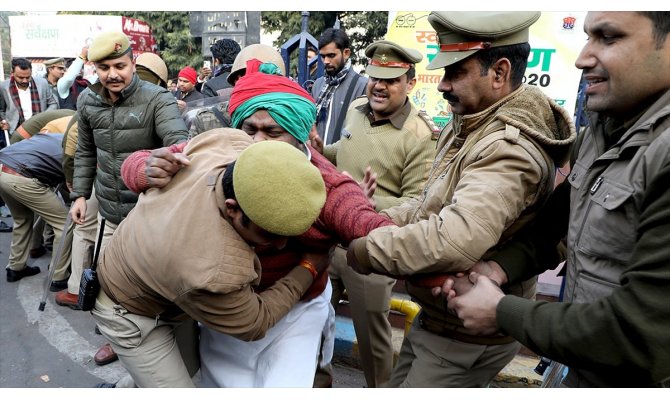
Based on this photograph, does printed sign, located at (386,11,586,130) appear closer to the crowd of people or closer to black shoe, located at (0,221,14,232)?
the crowd of people

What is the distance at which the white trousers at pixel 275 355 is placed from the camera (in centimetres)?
208

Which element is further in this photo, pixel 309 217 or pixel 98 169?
pixel 98 169

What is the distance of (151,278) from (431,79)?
16.7ft

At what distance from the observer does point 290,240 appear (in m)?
2.06

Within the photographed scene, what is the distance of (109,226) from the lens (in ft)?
12.6

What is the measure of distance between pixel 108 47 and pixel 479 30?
284 centimetres

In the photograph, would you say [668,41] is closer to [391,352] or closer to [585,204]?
[585,204]

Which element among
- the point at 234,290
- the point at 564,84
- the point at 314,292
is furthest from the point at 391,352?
the point at 564,84

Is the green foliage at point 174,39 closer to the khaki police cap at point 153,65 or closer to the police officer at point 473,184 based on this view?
the khaki police cap at point 153,65

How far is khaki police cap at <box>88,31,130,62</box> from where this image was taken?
3.47 m

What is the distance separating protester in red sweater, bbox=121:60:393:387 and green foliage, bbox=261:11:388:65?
45.3 ft

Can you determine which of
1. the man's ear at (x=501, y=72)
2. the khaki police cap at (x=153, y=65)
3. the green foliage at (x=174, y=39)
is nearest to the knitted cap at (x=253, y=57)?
the khaki police cap at (x=153, y=65)

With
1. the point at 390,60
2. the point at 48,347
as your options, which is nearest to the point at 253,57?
the point at 390,60

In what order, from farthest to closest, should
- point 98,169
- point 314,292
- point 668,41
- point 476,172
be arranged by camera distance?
point 98,169 → point 314,292 → point 476,172 → point 668,41
